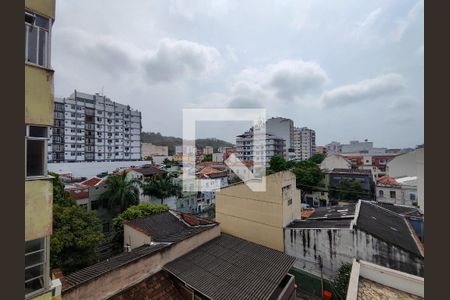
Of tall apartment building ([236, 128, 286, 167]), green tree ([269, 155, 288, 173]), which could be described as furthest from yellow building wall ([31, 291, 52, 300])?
tall apartment building ([236, 128, 286, 167])

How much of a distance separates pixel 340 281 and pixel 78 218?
10.2 m

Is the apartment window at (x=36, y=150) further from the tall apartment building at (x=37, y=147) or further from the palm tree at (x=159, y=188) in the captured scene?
the palm tree at (x=159, y=188)

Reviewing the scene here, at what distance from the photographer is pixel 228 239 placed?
8016mm

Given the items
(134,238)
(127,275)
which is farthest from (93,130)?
(127,275)

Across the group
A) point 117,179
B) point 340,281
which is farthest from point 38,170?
point 117,179

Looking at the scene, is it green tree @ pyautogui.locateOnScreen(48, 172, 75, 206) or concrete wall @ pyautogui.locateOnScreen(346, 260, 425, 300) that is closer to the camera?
concrete wall @ pyautogui.locateOnScreen(346, 260, 425, 300)

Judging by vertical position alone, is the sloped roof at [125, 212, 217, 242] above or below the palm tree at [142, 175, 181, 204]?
below

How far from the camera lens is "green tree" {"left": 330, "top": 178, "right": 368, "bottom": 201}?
2030cm

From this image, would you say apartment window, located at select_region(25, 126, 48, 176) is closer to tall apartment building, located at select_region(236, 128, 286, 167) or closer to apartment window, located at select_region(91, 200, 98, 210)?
apartment window, located at select_region(91, 200, 98, 210)

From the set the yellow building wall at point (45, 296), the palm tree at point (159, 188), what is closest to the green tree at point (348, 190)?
the palm tree at point (159, 188)

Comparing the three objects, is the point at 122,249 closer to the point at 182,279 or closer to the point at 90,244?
the point at 90,244

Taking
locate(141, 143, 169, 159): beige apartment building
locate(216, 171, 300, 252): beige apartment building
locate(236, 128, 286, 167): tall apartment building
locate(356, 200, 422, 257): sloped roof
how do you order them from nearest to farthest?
locate(356, 200, 422, 257): sloped roof
locate(216, 171, 300, 252): beige apartment building
locate(236, 128, 286, 167): tall apartment building
locate(141, 143, 169, 159): beige apartment building

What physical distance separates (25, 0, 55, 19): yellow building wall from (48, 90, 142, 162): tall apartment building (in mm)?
29421

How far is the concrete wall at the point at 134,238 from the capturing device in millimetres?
8648
